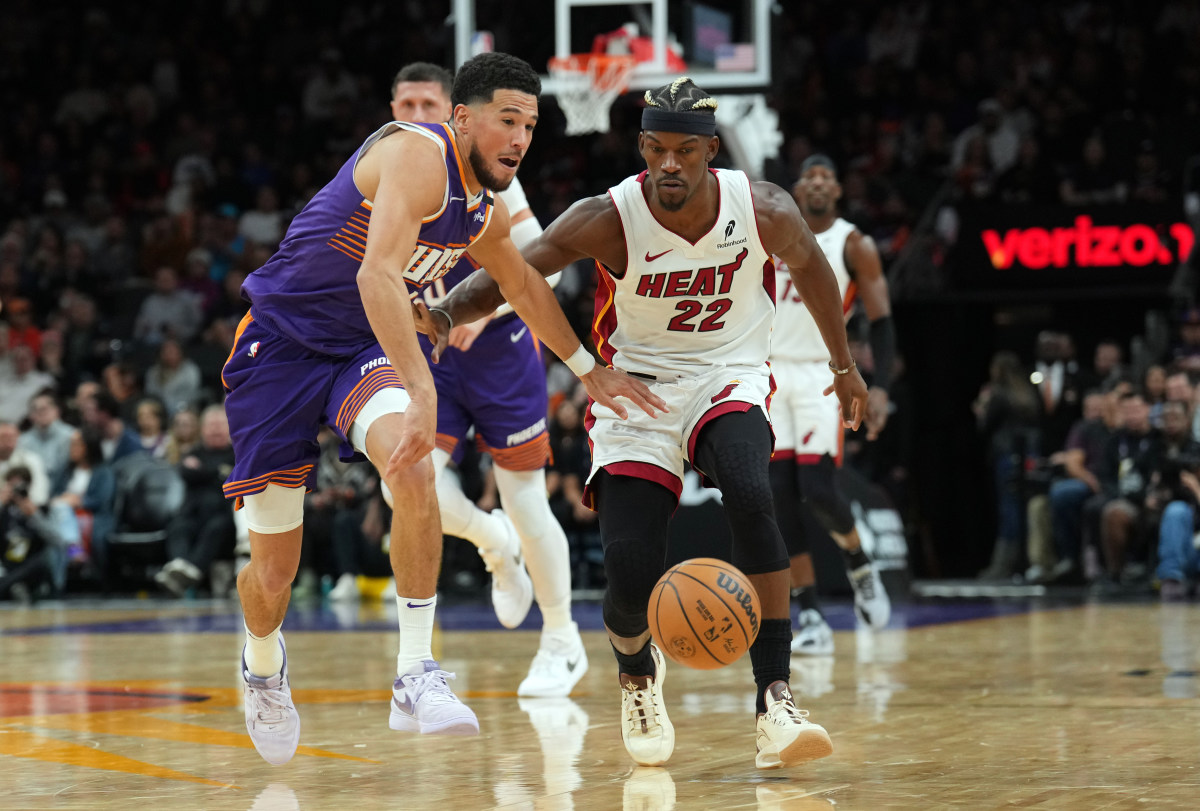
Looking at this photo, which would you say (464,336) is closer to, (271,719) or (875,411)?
(271,719)

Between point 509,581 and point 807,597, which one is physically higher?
point 509,581

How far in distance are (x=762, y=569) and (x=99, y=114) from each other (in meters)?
17.4

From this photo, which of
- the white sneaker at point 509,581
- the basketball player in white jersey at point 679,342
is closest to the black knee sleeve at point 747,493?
the basketball player in white jersey at point 679,342

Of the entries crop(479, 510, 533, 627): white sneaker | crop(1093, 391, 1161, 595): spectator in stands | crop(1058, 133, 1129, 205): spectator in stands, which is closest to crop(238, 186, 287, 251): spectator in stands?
crop(1058, 133, 1129, 205): spectator in stands

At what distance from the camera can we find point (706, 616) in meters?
4.21

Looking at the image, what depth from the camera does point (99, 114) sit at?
19.8 m

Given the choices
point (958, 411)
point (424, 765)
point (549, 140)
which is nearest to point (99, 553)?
point (549, 140)

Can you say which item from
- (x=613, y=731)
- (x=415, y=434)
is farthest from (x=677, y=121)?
(x=613, y=731)

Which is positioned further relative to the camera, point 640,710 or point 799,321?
point 799,321

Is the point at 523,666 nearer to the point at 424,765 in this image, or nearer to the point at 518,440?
the point at 518,440

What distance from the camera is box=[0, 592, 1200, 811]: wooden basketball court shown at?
3908 millimetres

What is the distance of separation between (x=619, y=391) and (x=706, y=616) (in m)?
0.79

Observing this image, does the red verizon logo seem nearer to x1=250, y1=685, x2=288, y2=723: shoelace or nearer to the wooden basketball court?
the wooden basketball court

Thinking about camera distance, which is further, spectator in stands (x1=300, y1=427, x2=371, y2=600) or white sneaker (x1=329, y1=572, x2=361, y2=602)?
spectator in stands (x1=300, y1=427, x2=371, y2=600)
